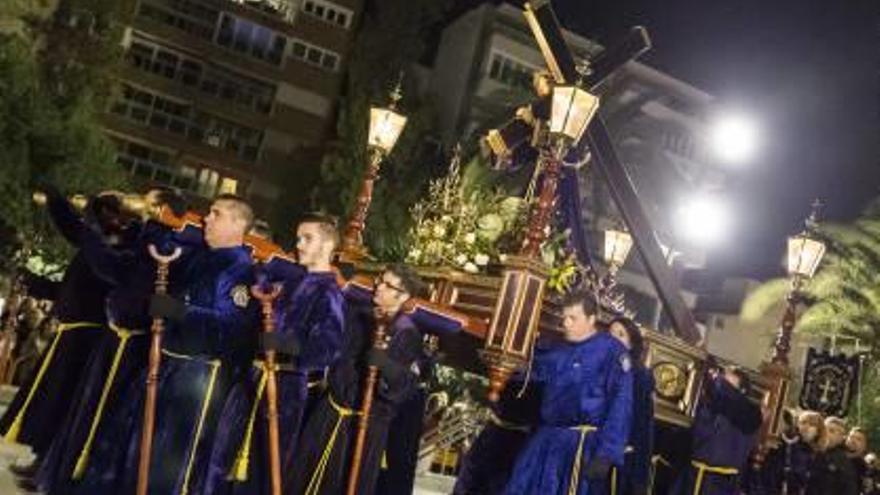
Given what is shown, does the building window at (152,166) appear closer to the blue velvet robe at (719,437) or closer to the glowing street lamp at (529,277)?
the glowing street lamp at (529,277)

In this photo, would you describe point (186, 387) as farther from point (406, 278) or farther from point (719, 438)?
point (719, 438)

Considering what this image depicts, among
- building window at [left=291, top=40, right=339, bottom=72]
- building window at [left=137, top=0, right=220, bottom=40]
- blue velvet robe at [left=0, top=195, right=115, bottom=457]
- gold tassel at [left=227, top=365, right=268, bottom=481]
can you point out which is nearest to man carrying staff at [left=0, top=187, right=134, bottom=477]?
blue velvet robe at [left=0, top=195, right=115, bottom=457]

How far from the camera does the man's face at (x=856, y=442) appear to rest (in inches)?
447

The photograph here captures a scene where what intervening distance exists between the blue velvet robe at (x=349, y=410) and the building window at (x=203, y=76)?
3669 cm

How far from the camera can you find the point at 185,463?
21.3ft

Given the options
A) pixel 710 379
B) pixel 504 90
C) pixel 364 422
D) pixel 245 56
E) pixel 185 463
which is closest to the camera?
pixel 185 463

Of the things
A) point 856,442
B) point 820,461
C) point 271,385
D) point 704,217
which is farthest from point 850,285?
point 271,385

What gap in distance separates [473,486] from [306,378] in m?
2.57

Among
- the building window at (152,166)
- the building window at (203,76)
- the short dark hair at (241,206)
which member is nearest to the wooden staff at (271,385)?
the short dark hair at (241,206)

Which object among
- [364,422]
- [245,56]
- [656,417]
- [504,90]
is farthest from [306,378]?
[245,56]

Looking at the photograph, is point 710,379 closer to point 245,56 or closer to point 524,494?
point 524,494

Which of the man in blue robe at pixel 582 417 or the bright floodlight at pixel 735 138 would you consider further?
the bright floodlight at pixel 735 138

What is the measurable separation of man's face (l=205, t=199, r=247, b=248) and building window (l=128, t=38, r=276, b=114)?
3695 centimetres

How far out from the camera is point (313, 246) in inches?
273
